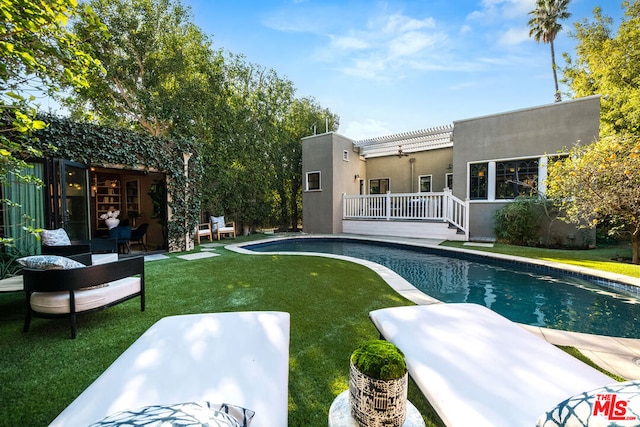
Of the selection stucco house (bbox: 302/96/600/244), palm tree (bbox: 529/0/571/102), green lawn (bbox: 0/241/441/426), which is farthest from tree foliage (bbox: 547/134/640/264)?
palm tree (bbox: 529/0/571/102)

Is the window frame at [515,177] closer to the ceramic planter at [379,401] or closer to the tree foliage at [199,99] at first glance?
the tree foliage at [199,99]

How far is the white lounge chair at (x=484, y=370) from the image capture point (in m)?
1.17

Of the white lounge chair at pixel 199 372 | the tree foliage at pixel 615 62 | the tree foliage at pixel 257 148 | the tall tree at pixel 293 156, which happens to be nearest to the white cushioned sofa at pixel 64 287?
the white lounge chair at pixel 199 372

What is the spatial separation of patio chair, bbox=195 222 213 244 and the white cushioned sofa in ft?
20.4

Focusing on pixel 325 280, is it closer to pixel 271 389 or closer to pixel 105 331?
pixel 105 331

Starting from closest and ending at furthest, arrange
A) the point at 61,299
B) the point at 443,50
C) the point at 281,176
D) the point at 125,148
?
the point at 61,299
the point at 125,148
the point at 443,50
the point at 281,176

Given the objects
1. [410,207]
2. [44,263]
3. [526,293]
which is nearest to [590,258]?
[526,293]

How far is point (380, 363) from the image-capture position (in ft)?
3.65

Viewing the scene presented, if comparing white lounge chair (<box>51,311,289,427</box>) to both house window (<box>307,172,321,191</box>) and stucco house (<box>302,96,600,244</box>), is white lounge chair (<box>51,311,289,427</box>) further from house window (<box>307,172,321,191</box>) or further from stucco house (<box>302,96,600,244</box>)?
house window (<box>307,172,321,191</box>)

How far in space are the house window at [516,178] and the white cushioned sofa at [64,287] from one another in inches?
405

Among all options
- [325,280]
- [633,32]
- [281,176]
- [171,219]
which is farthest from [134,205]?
[633,32]

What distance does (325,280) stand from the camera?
178 inches

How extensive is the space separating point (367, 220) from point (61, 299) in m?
9.48

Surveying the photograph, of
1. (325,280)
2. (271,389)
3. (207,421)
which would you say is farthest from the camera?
(325,280)
